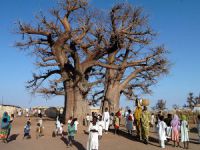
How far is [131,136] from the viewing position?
1719cm

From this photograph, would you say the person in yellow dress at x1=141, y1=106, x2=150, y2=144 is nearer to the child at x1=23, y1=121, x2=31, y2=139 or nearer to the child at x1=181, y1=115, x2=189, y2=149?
the child at x1=181, y1=115, x2=189, y2=149

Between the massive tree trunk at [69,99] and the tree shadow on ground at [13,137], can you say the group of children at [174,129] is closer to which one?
the tree shadow on ground at [13,137]

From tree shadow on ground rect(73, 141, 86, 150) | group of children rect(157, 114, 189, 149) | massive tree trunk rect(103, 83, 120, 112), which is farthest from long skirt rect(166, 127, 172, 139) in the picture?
massive tree trunk rect(103, 83, 120, 112)

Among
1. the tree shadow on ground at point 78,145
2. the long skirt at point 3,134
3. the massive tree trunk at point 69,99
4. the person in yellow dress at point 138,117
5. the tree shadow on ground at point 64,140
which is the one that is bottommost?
the tree shadow on ground at point 78,145

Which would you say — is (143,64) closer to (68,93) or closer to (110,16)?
(110,16)

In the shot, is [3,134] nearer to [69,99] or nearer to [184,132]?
[69,99]

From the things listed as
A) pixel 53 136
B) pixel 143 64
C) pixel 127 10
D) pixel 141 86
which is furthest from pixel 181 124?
pixel 141 86

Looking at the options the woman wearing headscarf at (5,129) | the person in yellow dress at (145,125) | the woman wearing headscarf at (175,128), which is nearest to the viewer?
the woman wearing headscarf at (175,128)

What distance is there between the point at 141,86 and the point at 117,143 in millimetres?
16692

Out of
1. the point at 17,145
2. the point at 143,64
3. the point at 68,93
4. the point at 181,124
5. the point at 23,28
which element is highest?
the point at 23,28

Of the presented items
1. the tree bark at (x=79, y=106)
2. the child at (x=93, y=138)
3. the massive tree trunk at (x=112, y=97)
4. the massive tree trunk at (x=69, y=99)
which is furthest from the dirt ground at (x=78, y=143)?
the massive tree trunk at (x=112, y=97)

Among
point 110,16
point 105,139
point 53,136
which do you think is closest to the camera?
point 105,139

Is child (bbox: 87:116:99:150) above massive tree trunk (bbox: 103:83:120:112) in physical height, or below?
below

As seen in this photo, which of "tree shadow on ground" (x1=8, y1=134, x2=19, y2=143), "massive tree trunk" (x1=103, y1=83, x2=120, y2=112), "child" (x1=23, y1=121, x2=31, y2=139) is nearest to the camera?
"tree shadow on ground" (x1=8, y1=134, x2=19, y2=143)
